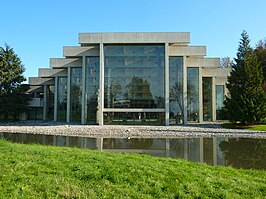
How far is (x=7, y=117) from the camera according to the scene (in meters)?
47.9

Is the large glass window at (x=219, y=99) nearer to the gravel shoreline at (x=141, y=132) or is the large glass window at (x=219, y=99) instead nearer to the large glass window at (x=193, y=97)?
the large glass window at (x=193, y=97)

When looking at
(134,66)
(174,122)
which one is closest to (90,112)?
(134,66)

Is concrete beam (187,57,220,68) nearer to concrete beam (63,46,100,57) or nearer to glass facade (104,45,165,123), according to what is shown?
glass facade (104,45,165,123)

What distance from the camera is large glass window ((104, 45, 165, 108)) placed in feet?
131

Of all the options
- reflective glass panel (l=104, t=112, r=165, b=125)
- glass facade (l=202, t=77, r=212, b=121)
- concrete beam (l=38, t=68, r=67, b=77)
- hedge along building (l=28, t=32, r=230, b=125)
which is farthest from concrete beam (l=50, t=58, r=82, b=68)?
glass facade (l=202, t=77, r=212, b=121)

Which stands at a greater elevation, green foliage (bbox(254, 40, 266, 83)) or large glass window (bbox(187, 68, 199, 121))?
green foliage (bbox(254, 40, 266, 83))

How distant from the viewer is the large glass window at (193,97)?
42.9m

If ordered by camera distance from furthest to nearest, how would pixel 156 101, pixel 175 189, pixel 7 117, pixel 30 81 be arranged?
pixel 30 81 → pixel 7 117 → pixel 156 101 → pixel 175 189

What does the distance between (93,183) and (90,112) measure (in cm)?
3641

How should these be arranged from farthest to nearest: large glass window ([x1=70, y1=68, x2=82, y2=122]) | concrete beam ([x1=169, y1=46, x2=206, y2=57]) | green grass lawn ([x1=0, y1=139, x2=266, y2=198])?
large glass window ([x1=70, y1=68, x2=82, y2=122])
concrete beam ([x1=169, y1=46, x2=206, y2=57])
green grass lawn ([x1=0, y1=139, x2=266, y2=198])

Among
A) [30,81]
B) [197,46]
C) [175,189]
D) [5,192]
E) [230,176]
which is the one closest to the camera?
[5,192]

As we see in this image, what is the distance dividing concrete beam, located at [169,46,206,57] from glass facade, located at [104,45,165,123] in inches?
87.0

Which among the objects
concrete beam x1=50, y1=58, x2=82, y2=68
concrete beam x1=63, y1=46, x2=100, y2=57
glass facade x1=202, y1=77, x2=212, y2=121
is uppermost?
concrete beam x1=63, y1=46, x2=100, y2=57

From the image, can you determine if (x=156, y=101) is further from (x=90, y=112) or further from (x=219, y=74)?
(x=219, y=74)
